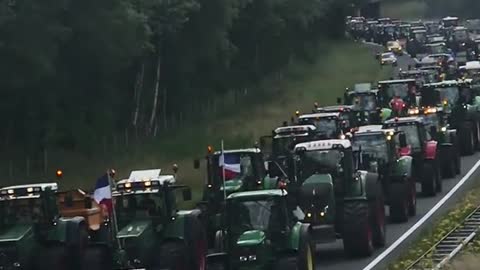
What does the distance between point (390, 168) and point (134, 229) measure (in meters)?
Answer: 10.7

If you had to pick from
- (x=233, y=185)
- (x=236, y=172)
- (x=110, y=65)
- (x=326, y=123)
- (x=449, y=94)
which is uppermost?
(x=110, y=65)

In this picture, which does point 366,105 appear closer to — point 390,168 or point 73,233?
point 390,168

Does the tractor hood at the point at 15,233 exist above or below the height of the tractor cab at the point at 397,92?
below

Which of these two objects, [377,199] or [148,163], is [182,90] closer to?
[148,163]

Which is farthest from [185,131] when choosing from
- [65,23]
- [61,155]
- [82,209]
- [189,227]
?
[189,227]

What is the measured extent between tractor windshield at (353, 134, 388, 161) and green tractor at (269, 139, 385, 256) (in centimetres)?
508

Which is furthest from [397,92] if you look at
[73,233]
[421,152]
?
[73,233]

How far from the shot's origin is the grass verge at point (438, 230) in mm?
28158

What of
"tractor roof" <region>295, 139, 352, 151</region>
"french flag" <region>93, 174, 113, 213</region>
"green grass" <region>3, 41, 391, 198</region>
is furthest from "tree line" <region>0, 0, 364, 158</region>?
"french flag" <region>93, 174, 113, 213</region>

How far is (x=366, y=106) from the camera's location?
53344 millimetres

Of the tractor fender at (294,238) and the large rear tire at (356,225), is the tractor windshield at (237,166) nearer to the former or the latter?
the large rear tire at (356,225)

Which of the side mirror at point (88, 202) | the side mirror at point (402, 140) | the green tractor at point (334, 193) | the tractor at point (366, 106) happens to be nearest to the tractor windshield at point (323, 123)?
the side mirror at point (402, 140)

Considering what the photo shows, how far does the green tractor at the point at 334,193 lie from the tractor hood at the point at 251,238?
317cm

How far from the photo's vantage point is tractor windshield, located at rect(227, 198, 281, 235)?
25.4 meters
